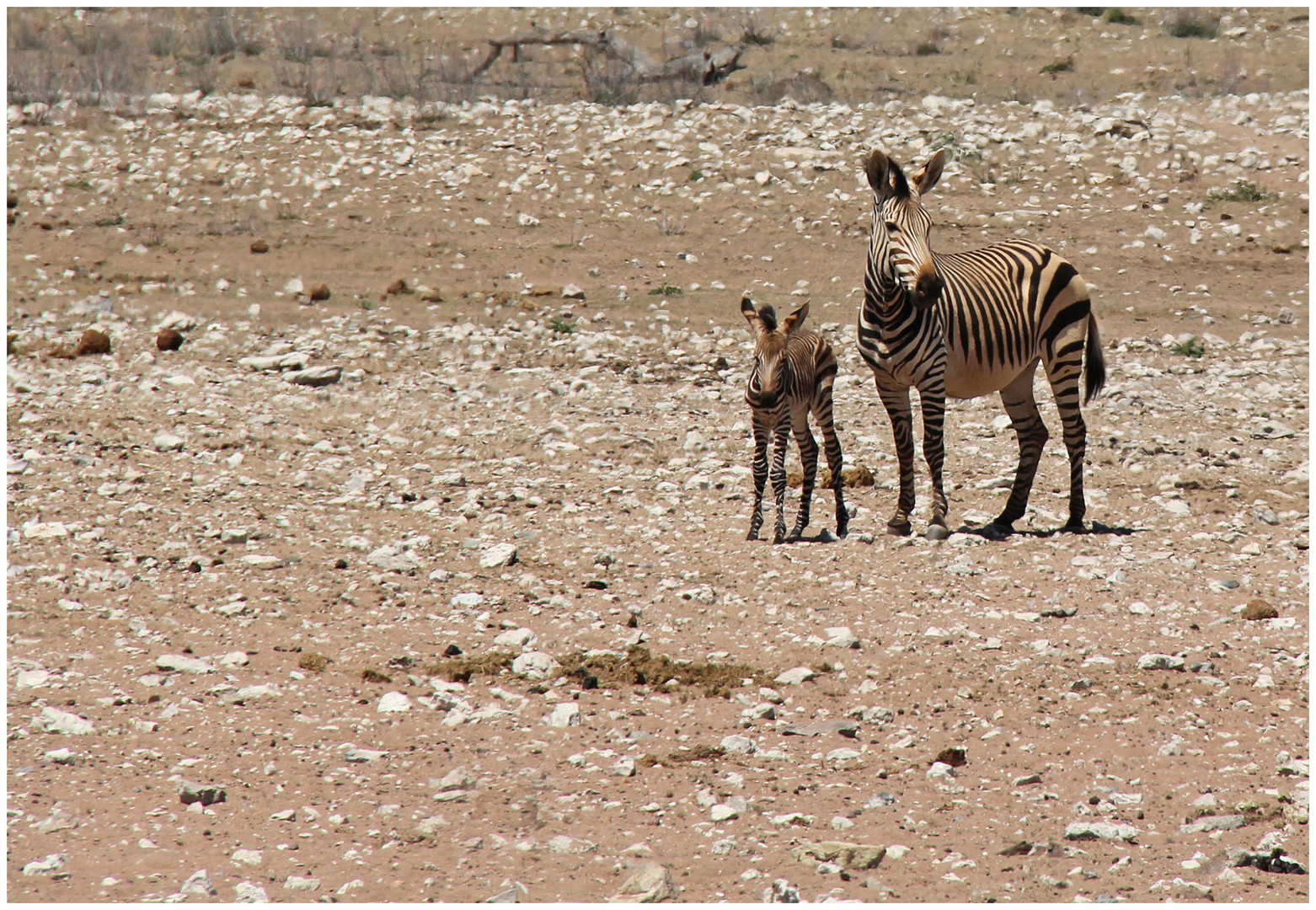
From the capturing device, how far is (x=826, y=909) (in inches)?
176

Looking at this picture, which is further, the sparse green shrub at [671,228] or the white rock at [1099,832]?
the sparse green shrub at [671,228]

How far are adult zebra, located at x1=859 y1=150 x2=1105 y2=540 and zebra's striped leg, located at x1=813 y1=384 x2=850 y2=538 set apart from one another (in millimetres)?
350

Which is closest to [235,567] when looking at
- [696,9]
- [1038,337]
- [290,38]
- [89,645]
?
[89,645]

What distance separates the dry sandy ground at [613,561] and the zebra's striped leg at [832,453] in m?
0.35

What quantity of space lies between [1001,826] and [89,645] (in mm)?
4991

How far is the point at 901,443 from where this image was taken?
9070 mm

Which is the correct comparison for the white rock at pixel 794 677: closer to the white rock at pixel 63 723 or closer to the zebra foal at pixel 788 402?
the zebra foal at pixel 788 402

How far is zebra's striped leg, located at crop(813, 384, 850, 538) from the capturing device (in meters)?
9.09

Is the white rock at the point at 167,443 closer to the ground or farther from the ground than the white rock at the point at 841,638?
farther from the ground

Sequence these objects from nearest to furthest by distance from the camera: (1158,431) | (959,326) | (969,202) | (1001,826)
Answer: (1001,826) → (959,326) → (1158,431) → (969,202)

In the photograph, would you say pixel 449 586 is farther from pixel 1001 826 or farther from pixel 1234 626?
pixel 1234 626

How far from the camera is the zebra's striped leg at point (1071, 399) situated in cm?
938

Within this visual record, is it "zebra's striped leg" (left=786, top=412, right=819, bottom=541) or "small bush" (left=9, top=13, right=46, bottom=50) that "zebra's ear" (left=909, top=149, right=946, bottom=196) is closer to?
"zebra's striped leg" (left=786, top=412, right=819, bottom=541)

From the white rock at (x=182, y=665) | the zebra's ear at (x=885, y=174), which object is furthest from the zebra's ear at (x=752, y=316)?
the white rock at (x=182, y=665)
